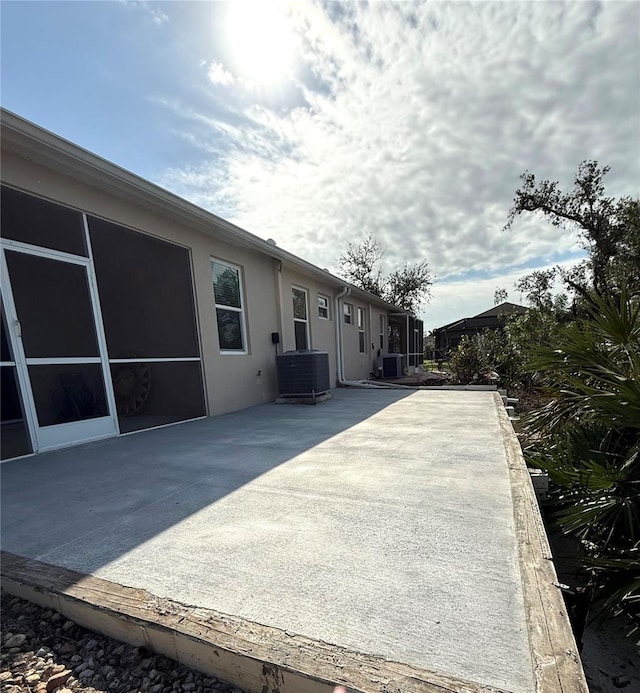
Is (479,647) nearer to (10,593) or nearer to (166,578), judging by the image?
(166,578)

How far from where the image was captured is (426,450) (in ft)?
11.1

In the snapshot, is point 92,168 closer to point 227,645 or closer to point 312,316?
point 227,645

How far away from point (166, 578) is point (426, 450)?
2519mm

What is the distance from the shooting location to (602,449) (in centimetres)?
251

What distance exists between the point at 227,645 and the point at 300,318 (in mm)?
8002

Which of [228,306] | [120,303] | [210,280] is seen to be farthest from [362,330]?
[120,303]

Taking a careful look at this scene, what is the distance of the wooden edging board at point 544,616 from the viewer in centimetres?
94

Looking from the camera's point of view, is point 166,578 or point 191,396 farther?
point 191,396

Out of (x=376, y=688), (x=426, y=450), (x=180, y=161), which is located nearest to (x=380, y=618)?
(x=376, y=688)

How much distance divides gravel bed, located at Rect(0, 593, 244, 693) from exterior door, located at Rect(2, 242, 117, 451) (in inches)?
120

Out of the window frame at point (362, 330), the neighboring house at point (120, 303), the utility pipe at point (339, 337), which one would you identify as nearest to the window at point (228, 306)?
the neighboring house at point (120, 303)

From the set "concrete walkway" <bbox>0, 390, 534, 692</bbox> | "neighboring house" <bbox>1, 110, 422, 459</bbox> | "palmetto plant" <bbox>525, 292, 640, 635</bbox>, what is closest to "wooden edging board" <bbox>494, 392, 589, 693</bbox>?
"concrete walkway" <bbox>0, 390, 534, 692</bbox>

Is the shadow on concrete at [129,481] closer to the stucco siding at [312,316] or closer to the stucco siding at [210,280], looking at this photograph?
the stucco siding at [210,280]

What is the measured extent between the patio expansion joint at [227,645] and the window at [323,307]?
8.76 m
